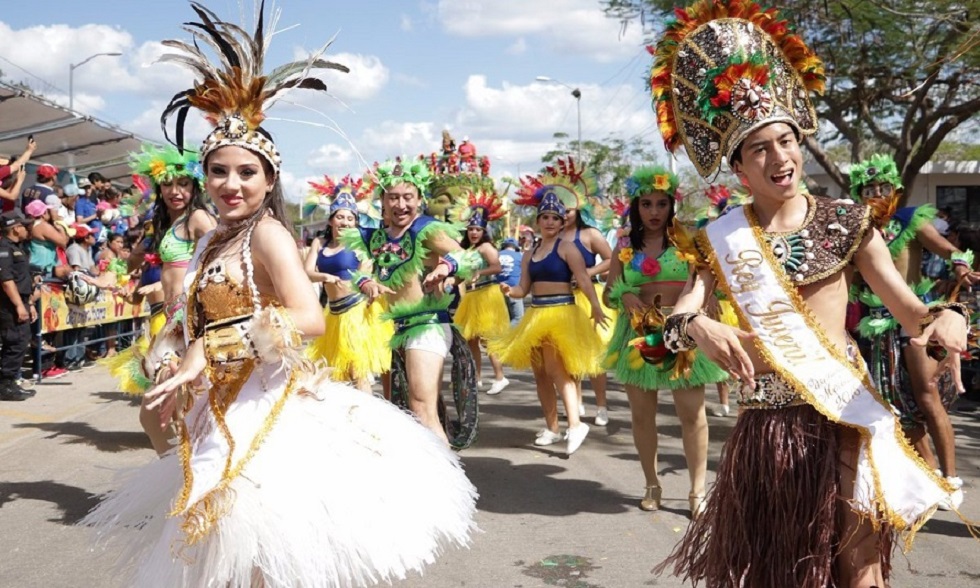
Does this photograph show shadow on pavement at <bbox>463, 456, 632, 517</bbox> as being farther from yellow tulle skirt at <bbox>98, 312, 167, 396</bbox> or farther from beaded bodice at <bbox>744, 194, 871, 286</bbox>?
beaded bodice at <bbox>744, 194, 871, 286</bbox>

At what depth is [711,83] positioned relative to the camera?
3.76 m

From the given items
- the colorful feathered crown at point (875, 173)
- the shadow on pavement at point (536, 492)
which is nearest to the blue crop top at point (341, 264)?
the shadow on pavement at point (536, 492)

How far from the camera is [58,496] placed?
22.3 feet

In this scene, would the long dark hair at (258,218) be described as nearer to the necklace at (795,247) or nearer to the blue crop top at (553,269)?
the necklace at (795,247)

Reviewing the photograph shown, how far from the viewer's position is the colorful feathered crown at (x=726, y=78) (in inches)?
142

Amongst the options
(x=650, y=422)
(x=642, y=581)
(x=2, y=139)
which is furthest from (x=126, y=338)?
(x=642, y=581)

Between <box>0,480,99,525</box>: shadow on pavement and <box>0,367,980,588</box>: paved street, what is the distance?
0.04 ft

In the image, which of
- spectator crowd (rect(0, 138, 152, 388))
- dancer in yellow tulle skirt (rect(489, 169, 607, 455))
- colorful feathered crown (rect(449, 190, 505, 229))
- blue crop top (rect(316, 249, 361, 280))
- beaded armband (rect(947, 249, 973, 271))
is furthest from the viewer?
colorful feathered crown (rect(449, 190, 505, 229))

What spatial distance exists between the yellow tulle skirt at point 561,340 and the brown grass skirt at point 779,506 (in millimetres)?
4981

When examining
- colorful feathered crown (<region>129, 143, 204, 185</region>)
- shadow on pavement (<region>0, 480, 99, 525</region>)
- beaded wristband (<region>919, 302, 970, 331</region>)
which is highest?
colorful feathered crown (<region>129, 143, 204, 185</region>)

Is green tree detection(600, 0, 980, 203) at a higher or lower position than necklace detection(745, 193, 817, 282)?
higher

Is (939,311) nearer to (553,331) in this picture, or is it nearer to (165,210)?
(165,210)

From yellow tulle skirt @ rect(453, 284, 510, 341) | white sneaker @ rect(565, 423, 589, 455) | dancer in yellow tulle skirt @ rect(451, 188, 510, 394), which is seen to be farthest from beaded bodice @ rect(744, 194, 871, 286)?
yellow tulle skirt @ rect(453, 284, 510, 341)

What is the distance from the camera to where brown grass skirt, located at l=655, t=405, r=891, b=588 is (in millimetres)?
3318
